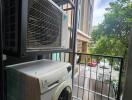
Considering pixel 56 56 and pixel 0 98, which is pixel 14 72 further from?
pixel 56 56

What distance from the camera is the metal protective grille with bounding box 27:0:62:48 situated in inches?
33.2

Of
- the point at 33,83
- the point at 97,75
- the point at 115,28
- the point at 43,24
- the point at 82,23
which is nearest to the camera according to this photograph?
the point at 33,83

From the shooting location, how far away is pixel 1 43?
0.82 m

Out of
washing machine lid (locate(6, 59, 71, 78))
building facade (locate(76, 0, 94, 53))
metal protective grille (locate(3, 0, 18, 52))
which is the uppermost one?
building facade (locate(76, 0, 94, 53))

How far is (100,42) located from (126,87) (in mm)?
3813

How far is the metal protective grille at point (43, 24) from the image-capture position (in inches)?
33.2

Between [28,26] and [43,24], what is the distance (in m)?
0.20

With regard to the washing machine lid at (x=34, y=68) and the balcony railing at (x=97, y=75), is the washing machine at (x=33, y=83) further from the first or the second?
the balcony railing at (x=97, y=75)

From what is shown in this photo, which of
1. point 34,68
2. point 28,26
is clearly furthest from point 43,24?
point 34,68

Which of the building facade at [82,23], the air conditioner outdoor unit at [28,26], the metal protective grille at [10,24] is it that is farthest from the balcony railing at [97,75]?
the building facade at [82,23]

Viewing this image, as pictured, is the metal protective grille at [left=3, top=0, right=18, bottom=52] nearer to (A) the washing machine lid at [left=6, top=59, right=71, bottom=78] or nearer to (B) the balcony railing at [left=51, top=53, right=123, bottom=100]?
(A) the washing machine lid at [left=6, top=59, right=71, bottom=78]

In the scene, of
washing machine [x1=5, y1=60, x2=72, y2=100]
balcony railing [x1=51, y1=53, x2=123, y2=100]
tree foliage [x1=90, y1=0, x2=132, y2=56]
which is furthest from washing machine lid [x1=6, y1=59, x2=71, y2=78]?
tree foliage [x1=90, y1=0, x2=132, y2=56]

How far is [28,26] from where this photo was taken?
2.64 feet

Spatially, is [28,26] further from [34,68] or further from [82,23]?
[82,23]
